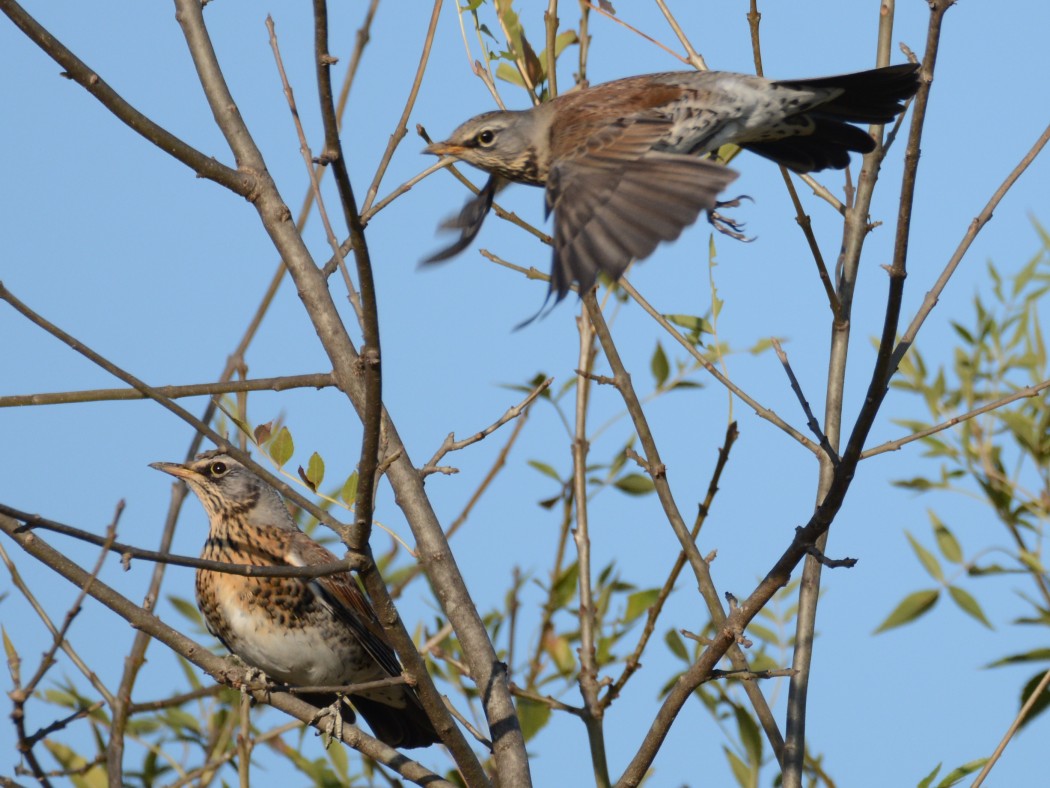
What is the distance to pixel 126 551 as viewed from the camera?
2402mm

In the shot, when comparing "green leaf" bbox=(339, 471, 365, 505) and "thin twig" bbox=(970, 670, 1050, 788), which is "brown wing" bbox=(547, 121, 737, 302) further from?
"thin twig" bbox=(970, 670, 1050, 788)

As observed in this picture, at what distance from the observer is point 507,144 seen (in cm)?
423

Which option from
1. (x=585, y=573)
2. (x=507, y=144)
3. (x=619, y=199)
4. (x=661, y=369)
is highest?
(x=507, y=144)

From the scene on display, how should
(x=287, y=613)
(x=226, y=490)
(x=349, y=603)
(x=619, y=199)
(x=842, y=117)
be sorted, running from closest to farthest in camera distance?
(x=619, y=199) < (x=842, y=117) < (x=287, y=613) < (x=349, y=603) < (x=226, y=490)

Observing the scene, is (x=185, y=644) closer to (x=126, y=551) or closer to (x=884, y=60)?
(x=126, y=551)

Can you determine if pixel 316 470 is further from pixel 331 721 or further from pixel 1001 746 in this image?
pixel 1001 746

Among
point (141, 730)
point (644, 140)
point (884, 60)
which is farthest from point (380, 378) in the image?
point (141, 730)

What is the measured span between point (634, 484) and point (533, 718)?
3.23 ft

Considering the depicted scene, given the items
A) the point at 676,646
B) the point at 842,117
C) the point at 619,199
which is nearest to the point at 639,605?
the point at 676,646

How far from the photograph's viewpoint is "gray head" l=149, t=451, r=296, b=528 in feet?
16.0

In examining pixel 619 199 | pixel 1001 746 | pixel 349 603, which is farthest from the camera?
pixel 349 603

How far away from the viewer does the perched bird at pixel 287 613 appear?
4.37 m

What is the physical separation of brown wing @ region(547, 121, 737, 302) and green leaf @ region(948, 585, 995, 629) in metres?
1.86

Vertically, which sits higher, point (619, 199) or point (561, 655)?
point (619, 199)
